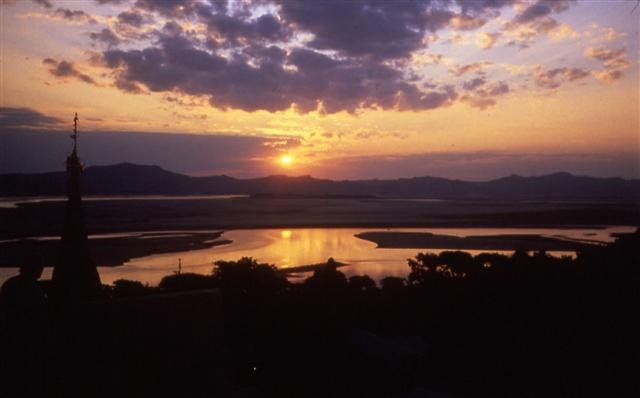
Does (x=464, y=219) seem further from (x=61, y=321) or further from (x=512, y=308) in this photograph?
(x=61, y=321)

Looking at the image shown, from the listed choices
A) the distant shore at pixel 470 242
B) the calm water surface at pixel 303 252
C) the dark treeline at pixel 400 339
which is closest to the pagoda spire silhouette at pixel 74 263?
the dark treeline at pixel 400 339

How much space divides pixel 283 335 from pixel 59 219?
59932mm

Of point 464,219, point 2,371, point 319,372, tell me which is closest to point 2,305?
point 2,371

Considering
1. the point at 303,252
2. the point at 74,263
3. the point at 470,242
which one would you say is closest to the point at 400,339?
the point at 74,263

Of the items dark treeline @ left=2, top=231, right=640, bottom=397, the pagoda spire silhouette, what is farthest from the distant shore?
the pagoda spire silhouette

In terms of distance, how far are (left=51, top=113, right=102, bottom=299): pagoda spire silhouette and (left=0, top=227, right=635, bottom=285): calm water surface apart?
58.3 feet

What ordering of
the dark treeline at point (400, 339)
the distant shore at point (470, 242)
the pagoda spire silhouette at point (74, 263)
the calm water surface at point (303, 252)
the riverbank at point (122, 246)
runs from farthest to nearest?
the distant shore at point (470, 242) → the riverbank at point (122, 246) → the calm water surface at point (303, 252) → the pagoda spire silhouette at point (74, 263) → the dark treeline at point (400, 339)

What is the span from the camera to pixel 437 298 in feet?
71.6

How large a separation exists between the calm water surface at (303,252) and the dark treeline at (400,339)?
470 inches

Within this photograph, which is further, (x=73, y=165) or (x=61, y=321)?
(x=73, y=165)

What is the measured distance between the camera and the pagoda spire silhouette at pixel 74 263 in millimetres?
13930

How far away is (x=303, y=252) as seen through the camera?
45.6m

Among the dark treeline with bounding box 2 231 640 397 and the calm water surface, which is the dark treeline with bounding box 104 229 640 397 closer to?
the dark treeline with bounding box 2 231 640 397

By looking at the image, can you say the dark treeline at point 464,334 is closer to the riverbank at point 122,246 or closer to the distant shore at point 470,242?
the riverbank at point 122,246
